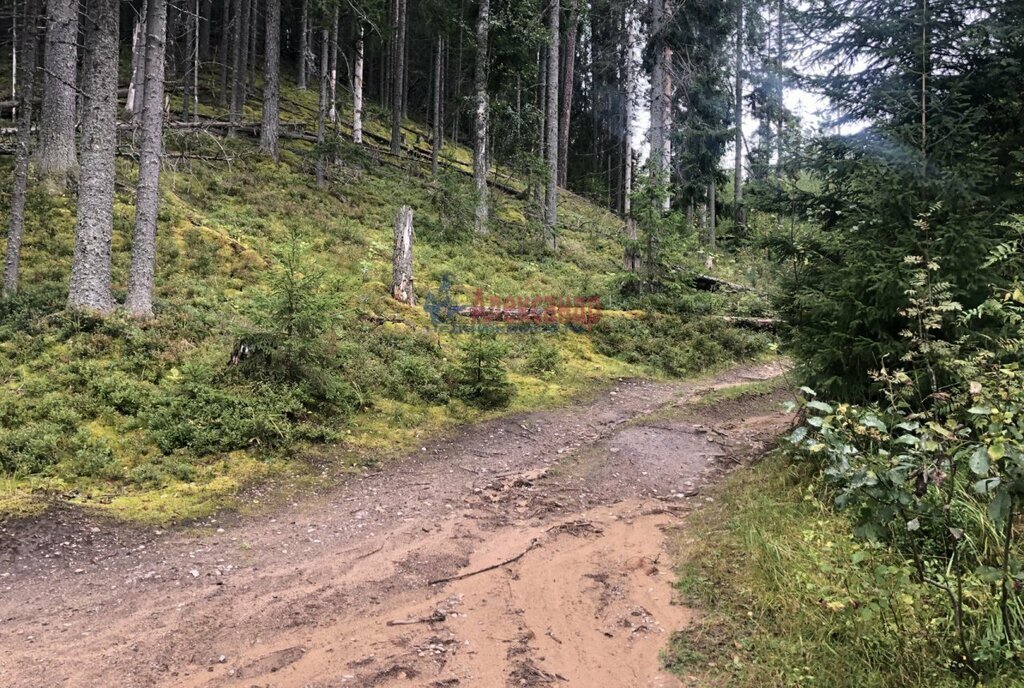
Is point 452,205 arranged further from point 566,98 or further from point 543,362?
point 566,98

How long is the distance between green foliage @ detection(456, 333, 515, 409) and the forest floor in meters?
2.03

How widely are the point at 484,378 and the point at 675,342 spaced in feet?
20.1

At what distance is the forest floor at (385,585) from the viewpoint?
12.0ft

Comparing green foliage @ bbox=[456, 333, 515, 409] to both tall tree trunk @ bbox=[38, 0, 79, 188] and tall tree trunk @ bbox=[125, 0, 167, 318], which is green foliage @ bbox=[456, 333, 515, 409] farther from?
tall tree trunk @ bbox=[38, 0, 79, 188]

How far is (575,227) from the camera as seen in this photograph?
27047 mm

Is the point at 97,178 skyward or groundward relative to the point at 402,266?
skyward

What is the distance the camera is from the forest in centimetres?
353

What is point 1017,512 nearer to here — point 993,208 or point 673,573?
point 673,573

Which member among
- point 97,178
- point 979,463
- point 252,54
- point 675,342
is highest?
point 252,54

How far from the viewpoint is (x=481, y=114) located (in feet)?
65.4

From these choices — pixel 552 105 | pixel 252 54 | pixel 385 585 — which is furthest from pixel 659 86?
pixel 252 54

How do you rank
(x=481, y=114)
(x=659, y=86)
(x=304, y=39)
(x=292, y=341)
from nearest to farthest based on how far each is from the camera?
(x=292, y=341), (x=659, y=86), (x=481, y=114), (x=304, y=39)

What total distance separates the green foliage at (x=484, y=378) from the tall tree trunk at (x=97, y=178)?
576 centimetres

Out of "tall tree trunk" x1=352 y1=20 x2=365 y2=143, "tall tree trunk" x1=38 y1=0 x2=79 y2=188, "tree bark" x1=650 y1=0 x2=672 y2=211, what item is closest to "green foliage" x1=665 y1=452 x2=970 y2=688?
"tree bark" x1=650 y1=0 x2=672 y2=211
